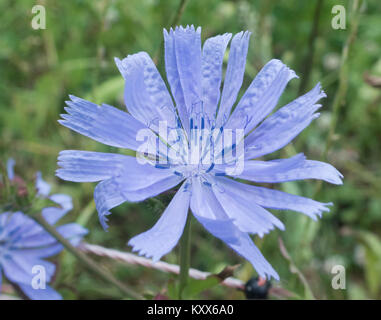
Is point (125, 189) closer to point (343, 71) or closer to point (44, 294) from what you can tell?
point (44, 294)

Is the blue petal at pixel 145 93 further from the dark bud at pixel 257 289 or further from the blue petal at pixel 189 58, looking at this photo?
the dark bud at pixel 257 289

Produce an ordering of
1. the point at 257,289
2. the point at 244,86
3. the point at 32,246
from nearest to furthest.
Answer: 1. the point at 257,289
2. the point at 32,246
3. the point at 244,86

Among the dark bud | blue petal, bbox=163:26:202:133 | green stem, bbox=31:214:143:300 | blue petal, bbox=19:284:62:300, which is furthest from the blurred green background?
blue petal, bbox=163:26:202:133

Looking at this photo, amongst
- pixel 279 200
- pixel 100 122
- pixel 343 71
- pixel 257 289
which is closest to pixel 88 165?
pixel 100 122

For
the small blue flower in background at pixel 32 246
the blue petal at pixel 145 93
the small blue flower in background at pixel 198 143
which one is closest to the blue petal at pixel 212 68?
the small blue flower in background at pixel 198 143

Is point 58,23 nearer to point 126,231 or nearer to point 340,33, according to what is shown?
point 126,231

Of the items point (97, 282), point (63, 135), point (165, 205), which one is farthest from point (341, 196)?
point (165, 205)
